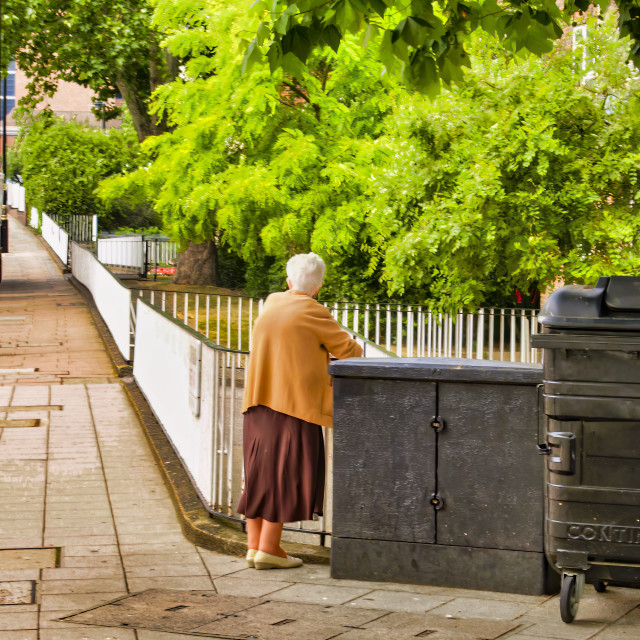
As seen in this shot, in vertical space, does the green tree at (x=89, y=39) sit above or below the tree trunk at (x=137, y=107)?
above

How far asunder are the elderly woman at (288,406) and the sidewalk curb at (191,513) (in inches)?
13.6

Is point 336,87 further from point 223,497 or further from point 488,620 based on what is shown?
point 488,620

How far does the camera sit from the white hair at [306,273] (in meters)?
5.98

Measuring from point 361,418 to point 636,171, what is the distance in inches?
439

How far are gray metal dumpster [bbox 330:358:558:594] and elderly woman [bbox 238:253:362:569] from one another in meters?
0.25

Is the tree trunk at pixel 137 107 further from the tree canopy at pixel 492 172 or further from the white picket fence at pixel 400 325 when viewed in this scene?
the white picket fence at pixel 400 325

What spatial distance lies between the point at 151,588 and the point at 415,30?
3262mm

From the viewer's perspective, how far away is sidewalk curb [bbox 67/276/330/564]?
6.34 m

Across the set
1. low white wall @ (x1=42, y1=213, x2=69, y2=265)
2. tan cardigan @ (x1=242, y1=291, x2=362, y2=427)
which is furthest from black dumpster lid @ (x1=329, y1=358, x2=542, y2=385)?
low white wall @ (x1=42, y1=213, x2=69, y2=265)

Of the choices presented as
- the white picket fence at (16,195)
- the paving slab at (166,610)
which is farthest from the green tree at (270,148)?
the white picket fence at (16,195)

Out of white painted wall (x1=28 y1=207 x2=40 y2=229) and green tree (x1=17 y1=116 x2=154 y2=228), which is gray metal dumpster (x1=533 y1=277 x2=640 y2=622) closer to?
green tree (x1=17 y1=116 x2=154 y2=228)

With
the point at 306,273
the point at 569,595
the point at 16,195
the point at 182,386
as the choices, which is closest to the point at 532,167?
the point at 182,386

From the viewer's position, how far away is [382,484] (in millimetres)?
5656

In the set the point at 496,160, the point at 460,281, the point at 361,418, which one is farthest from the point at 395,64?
the point at 460,281
